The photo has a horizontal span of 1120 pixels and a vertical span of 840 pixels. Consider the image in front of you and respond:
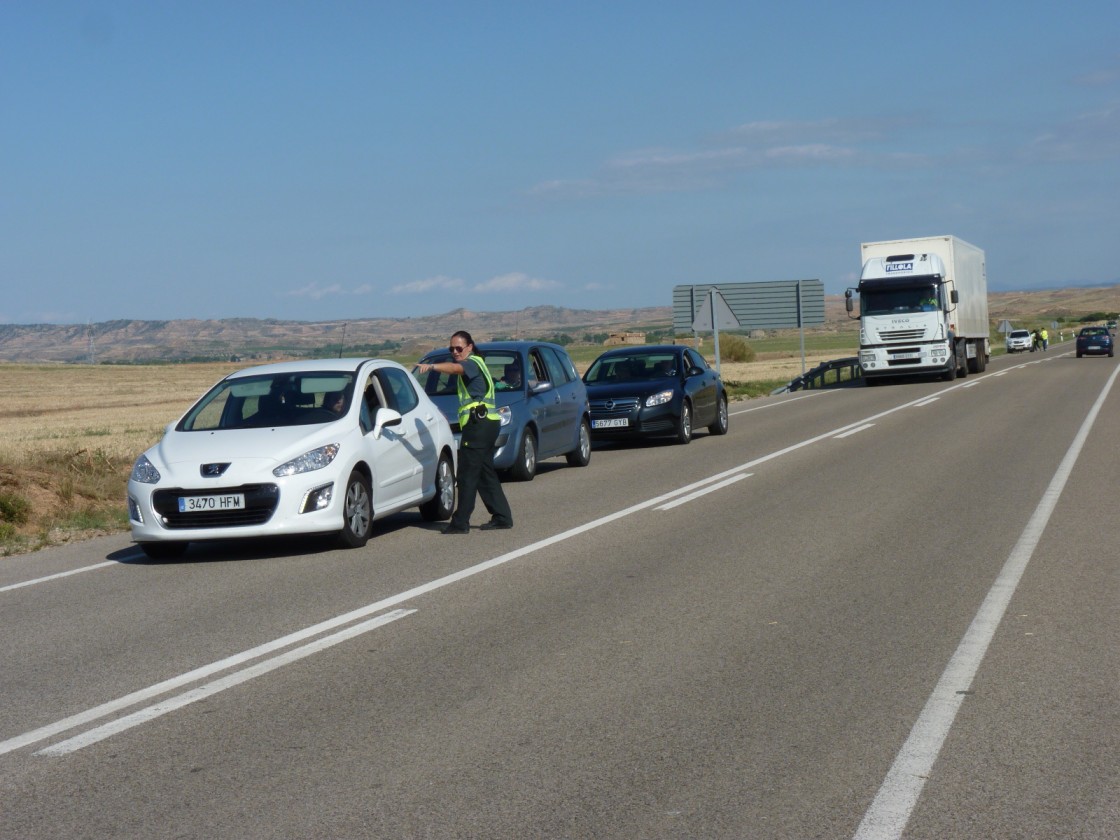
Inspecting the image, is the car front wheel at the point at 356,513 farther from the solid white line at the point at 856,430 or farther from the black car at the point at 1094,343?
the black car at the point at 1094,343

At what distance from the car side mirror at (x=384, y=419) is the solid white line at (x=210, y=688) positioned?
3595mm

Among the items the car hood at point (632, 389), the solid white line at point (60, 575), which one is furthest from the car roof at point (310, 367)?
the car hood at point (632, 389)

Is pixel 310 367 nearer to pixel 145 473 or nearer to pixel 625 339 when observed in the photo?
pixel 145 473

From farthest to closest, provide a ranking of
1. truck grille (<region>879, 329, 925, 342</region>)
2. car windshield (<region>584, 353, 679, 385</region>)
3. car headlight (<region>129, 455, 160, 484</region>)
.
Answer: truck grille (<region>879, 329, 925, 342</region>) → car windshield (<region>584, 353, 679, 385</region>) → car headlight (<region>129, 455, 160, 484</region>)

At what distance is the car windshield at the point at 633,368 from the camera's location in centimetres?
2262

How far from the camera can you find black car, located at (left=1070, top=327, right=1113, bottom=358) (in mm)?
62594

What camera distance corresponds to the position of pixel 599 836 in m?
4.59

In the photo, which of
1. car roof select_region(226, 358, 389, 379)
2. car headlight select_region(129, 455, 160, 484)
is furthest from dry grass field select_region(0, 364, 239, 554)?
car roof select_region(226, 358, 389, 379)

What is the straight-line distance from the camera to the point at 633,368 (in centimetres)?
2281

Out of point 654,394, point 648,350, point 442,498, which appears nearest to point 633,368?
point 648,350

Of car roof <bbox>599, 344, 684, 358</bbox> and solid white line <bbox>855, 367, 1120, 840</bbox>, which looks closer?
solid white line <bbox>855, 367, 1120, 840</bbox>

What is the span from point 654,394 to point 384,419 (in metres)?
9.96

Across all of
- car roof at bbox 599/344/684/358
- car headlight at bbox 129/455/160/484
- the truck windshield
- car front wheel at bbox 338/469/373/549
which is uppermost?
the truck windshield

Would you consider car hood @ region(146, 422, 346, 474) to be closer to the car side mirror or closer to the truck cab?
the car side mirror
